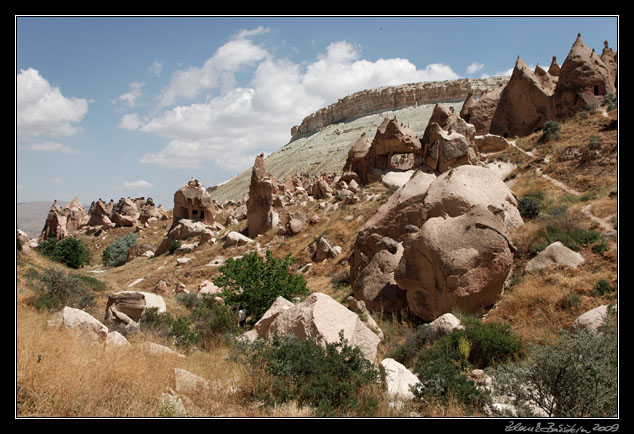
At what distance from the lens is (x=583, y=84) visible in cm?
2350

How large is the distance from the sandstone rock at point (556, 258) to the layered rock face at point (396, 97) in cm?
7268

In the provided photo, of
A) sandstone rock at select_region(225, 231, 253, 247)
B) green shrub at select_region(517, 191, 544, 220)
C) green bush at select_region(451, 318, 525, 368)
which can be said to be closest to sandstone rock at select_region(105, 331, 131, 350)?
green bush at select_region(451, 318, 525, 368)

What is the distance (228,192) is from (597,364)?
61.5m

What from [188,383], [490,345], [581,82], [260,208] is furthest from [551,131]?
[188,383]

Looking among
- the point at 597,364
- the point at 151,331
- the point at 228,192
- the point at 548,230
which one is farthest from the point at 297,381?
the point at 228,192

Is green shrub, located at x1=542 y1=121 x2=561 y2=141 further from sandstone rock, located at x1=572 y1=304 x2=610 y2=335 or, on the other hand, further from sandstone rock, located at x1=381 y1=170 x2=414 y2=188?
sandstone rock, located at x1=572 y1=304 x2=610 y2=335

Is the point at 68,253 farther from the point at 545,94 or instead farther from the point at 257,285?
the point at 545,94

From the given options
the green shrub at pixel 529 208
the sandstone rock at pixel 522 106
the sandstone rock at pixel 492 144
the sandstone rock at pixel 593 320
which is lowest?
the sandstone rock at pixel 593 320

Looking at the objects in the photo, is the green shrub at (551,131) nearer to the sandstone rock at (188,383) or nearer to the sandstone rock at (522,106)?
the sandstone rock at (522,106)

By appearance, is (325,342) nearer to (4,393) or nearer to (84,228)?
(4,393)

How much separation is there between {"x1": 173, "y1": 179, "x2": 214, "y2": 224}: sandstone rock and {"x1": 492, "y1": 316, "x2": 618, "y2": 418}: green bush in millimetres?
25009

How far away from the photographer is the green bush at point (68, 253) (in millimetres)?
24344

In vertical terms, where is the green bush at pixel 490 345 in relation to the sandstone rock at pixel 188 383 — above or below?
below

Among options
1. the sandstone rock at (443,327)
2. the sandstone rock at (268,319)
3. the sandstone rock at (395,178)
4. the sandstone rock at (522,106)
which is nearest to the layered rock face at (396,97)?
the sandstone rock at (522,106)
